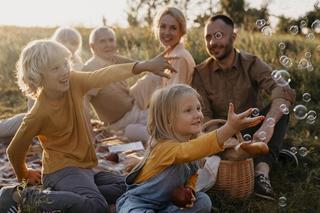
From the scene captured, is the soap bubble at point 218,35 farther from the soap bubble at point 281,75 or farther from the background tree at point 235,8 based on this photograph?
the background tree at point 235,8

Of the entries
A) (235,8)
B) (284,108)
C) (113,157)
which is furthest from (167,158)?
(235,8)

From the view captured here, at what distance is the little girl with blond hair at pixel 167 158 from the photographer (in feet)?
9.77

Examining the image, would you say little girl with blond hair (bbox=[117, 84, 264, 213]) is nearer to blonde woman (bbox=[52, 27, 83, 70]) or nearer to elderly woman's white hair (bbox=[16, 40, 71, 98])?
elderly woman's white hair (bbox=[16, 40, 71, 98])

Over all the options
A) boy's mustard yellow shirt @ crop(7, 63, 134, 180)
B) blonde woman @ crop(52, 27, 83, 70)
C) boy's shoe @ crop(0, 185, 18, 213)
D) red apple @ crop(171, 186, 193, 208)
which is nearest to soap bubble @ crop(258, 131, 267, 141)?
red apple @ crop(171, 186, 193, 208)

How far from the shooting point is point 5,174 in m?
4.34

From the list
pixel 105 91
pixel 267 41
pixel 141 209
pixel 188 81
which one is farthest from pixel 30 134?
pixel 267 41

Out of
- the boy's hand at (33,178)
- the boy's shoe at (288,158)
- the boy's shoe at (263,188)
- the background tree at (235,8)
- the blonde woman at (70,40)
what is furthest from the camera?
the background tree at (235,8)

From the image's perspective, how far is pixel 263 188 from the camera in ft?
12.7

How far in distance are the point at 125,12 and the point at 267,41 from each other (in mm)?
5779

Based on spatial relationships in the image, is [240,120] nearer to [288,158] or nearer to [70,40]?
[288,158]

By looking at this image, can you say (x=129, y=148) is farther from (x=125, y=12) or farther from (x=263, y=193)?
(x=125, y=12)

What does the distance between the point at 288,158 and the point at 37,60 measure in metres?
2.15

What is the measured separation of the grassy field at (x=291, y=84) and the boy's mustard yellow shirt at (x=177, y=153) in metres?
0.77

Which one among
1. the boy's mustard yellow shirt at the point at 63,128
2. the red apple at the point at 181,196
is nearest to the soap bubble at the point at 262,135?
the red apple at the point at 181,196
